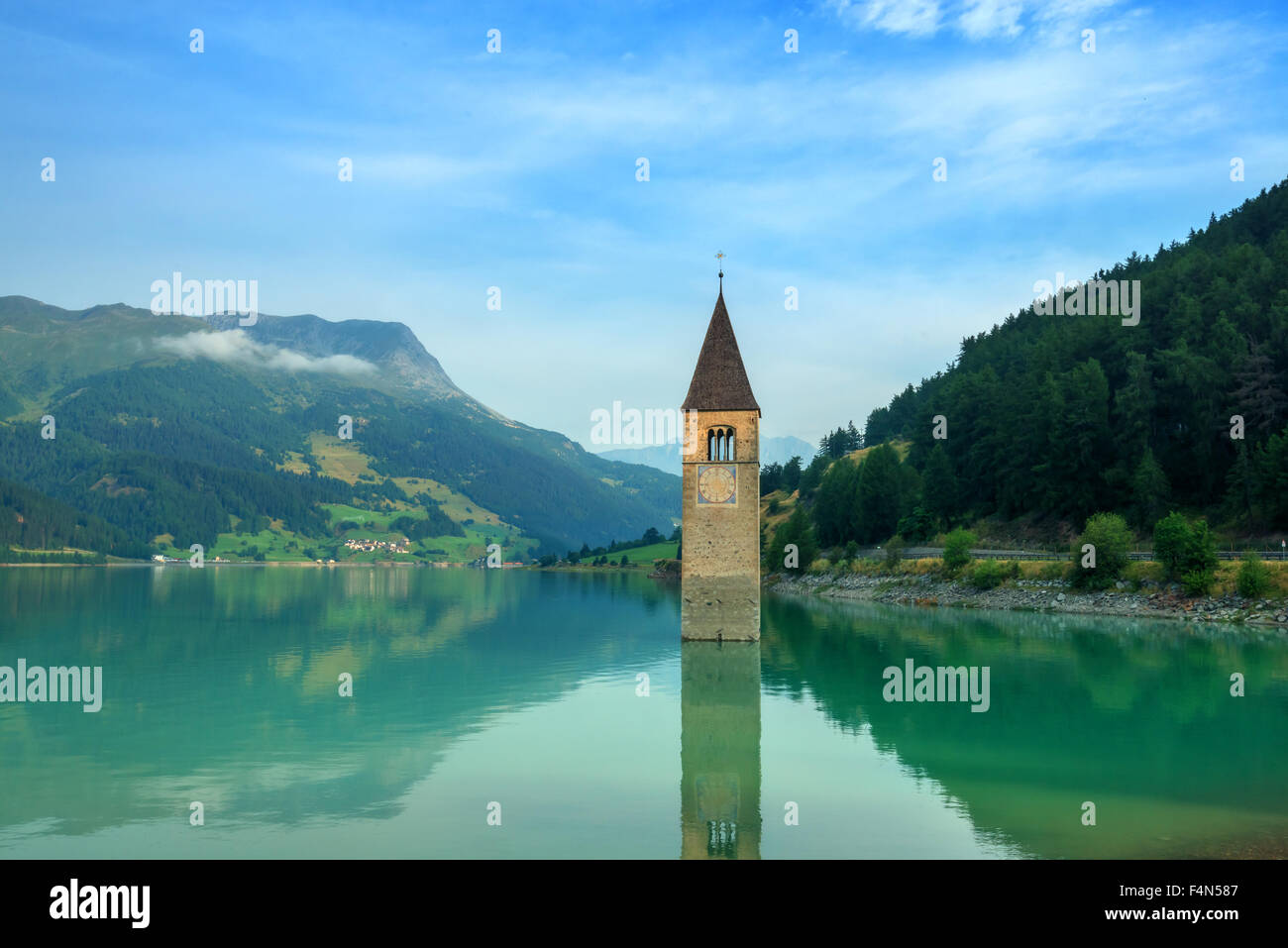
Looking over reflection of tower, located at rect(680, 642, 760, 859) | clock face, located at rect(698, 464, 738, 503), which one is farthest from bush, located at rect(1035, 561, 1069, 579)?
reflection of tower, located at rect(680, 642, 760, 859)

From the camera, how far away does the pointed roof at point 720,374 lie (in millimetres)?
50344

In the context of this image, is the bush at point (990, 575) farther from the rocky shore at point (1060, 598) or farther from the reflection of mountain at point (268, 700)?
the reflection of mountain at point (268, 700)

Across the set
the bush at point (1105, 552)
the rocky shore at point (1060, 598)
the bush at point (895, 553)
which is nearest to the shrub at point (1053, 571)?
the rocky shore at point (1060, 598)

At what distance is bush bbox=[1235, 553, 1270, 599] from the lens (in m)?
56.4

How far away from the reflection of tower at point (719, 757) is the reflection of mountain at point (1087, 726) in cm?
209

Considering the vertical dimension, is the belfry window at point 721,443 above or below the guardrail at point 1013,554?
above

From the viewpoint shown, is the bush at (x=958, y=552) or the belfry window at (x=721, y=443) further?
the bush at (x=958, y=552)

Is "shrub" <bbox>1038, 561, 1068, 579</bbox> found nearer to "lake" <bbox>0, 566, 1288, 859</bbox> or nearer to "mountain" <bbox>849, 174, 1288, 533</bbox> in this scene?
"mountain" <bbox>849, 174, 1288, 533</bbox>

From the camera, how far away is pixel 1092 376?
86188 millimetres

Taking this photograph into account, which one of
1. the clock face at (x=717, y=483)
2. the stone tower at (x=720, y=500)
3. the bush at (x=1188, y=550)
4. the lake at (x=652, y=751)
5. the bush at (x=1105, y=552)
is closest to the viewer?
the lake at (x=652, y=751)

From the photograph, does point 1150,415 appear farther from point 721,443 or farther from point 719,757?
point 719,757

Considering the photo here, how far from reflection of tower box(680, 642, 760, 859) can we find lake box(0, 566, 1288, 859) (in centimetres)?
13

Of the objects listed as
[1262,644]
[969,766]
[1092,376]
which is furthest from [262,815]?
[1092,376]

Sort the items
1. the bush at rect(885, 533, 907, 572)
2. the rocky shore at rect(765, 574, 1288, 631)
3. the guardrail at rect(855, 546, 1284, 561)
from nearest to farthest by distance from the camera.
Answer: the rocky shore at rect(765, 574, 1288, 631), the guardrail at rect(855, 546, 1284, 561), the bush at rect(885, 533, 907, 572)
